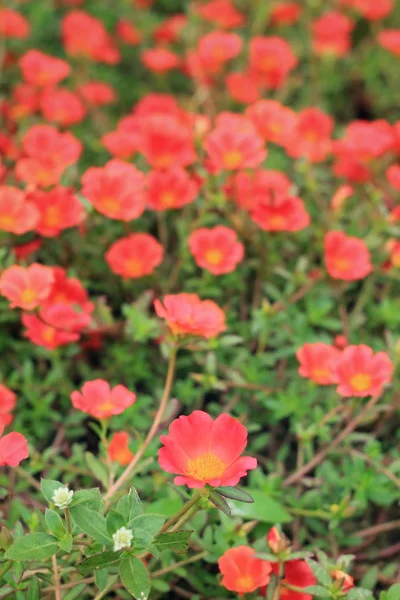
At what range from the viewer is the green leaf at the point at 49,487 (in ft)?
3.39

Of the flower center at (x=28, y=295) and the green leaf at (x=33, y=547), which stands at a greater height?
the flower center at (x=28, y=295)

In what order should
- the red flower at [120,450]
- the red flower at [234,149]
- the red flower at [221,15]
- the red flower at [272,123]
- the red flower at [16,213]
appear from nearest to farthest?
1. the red flower at [120,450]
2. the red flower at [16,213]
3. the red flower at [234,149]
4. the red flower at [272,123]
5. the red flower at [221,15]

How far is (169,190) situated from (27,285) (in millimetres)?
416

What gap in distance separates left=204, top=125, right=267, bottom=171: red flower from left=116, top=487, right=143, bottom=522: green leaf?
839mm

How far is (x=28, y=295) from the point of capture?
140 centimetres

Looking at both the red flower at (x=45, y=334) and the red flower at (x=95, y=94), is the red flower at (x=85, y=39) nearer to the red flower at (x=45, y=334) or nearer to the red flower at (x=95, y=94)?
the red flower at (x=95, y=94)

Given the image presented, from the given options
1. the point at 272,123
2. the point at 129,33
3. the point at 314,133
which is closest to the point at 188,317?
the point at 272,123

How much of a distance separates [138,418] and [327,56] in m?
1.47

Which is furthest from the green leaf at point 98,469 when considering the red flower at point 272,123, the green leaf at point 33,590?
the red flower at point 272,123

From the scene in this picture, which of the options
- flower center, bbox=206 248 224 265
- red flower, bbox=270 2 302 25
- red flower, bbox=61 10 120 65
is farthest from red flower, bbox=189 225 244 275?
red flower, bbox=270 2 302 25

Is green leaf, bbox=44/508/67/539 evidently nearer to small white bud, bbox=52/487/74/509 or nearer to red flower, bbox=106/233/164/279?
small white bud, bbox=52/487/74/509

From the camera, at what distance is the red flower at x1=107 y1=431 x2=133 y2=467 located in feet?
4.42

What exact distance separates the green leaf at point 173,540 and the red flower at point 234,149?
868 millimetres

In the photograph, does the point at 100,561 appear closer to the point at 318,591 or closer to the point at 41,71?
the point at 318,591
